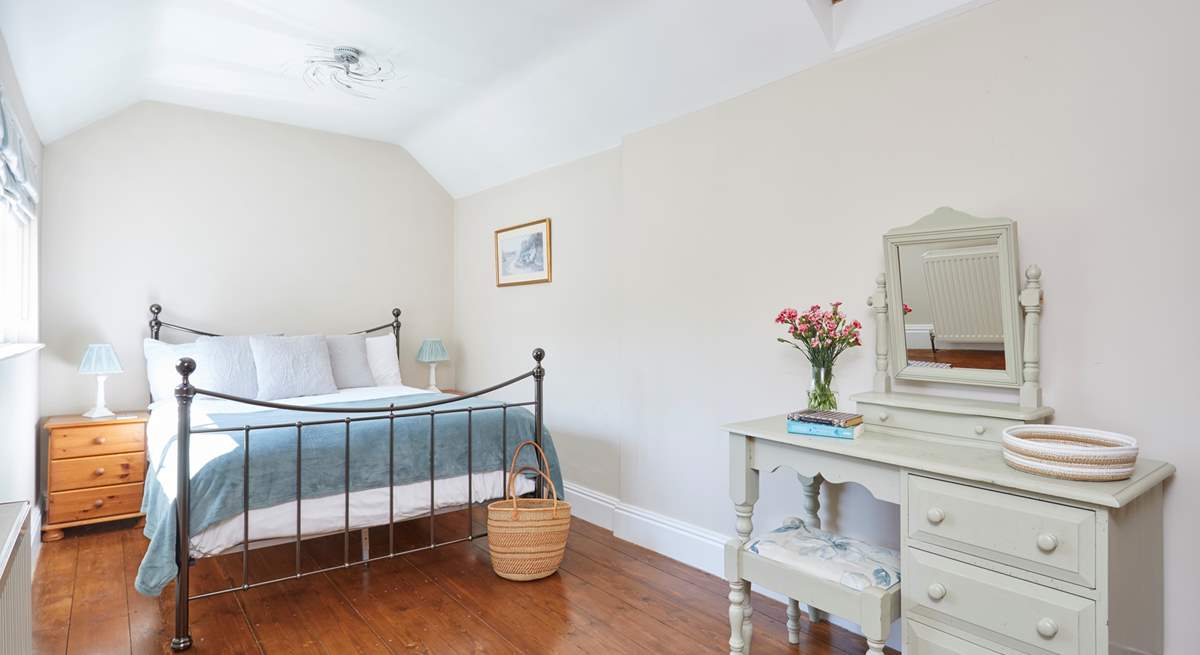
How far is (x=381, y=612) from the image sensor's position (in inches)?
100

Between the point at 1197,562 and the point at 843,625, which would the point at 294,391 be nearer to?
the point at 843,625

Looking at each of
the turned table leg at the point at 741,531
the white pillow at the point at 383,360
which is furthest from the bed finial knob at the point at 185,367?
the white pillow at the point at 383,360

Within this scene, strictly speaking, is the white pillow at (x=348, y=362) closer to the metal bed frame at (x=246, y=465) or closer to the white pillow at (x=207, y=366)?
the white pillow at (x=207, y=366)

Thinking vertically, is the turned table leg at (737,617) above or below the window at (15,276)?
below

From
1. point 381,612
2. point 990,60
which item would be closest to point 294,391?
point 381,612

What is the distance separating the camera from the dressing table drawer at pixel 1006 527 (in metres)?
1.44

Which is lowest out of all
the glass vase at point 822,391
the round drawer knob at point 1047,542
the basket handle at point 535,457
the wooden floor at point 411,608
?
the wooden floor at point 411,608

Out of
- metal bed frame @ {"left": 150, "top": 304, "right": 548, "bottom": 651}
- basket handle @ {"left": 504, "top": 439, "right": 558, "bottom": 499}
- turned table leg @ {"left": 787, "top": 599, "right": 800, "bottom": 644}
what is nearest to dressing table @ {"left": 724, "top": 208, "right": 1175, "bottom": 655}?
turned table leg @ {"left": 787, "top": 599, "right": 800, "bottom": 644}

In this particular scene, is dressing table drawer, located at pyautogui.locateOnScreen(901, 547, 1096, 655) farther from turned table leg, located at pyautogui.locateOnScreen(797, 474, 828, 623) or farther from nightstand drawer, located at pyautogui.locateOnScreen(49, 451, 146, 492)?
nightstand drawer, located at pyautogui.locateOnScreen(49, 451, 146, 492)

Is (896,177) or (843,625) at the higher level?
(896,177)

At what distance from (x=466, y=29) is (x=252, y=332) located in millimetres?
2643

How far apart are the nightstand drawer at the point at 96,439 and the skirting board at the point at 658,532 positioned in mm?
2457

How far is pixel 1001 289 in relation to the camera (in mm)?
1986

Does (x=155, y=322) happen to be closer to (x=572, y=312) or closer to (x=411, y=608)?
(x=572, y=312)
